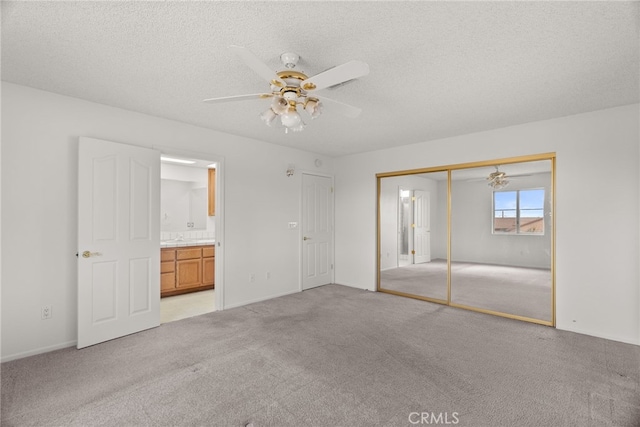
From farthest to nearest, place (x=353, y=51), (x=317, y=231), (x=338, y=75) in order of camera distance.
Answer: (x=317, y=231) < (x=353, y=51) < (x=338, y=75)

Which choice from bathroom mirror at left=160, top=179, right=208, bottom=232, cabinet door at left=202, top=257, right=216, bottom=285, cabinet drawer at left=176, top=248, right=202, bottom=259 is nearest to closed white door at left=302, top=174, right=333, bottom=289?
cabinet door at left=202, top=257, right=216, bottom=285

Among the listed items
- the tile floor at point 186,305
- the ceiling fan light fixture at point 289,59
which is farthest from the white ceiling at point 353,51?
the tile floor at point 186,305

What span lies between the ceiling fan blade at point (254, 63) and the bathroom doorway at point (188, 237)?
2389 millimetres

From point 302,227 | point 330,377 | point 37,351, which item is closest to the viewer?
point 330,377

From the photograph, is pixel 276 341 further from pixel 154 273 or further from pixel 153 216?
pixel 153 216

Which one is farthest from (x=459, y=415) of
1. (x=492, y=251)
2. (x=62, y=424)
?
(x=492, y=251)

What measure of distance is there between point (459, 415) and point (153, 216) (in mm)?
3503

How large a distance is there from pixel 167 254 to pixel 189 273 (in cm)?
52

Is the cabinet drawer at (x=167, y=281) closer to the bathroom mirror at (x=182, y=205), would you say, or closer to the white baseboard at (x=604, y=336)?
the bathroom mirror at (x=182, y=205)

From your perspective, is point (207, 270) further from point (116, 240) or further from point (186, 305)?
point (116, 240)

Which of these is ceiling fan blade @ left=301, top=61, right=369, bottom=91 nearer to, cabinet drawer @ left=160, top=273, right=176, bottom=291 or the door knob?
the door knob

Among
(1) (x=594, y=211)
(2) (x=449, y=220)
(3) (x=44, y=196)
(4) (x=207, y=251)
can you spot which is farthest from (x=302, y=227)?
(1) (x=594, y=211)

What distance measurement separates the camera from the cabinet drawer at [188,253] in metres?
5.14

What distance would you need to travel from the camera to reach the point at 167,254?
16.4 feet
